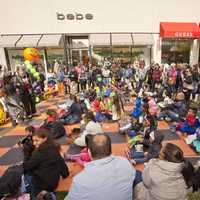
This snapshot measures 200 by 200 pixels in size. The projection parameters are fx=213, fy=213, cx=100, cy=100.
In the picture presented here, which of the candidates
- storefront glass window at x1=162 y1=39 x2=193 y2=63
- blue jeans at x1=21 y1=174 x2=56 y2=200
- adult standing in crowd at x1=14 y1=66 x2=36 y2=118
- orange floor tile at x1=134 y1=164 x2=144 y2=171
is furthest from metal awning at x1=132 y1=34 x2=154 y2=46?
blue jeans at x1=21 y1=174 x2=56 y2=200

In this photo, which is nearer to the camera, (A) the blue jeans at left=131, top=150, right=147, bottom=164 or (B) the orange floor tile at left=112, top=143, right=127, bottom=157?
(A) the blue jeans at left=131, top=150, right=147, bottom=164

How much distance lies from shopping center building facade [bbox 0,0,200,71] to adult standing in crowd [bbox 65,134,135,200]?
15098 millimetres

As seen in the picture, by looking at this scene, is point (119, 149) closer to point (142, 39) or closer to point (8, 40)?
point (142, 39)

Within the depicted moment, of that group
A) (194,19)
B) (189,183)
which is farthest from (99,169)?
(194,19)

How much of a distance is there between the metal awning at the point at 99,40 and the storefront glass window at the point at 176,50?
4.87m

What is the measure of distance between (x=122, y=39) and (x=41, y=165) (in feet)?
49.1

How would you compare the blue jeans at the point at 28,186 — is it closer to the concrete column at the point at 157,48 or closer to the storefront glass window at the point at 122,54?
the storefront glass window at the point at 122,54

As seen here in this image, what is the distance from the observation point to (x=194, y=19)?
17.2 meters

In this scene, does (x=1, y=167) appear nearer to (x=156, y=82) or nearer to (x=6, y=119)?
(x=6, y=119)

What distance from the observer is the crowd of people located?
2076mm

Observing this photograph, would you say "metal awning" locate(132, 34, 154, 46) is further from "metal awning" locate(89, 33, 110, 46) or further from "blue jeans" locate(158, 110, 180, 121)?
"blue jeans" locate(158, 110, 180, 121)

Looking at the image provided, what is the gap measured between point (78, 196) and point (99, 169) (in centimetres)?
31

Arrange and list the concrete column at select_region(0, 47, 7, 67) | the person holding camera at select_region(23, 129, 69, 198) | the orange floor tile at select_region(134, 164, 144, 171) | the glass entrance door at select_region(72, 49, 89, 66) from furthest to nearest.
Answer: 1. the glass entrance door at select_region(72, 49, 89, 66)
2. the concrete column at select_region(0, 47, 7, 67)
3. the orange floor tile at select_region(134, 164, 144, 171)
4. the person holding camera at select_region(23, 129, 69, 198)

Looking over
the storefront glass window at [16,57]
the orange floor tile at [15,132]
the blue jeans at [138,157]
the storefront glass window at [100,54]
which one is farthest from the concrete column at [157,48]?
the blue jeans at [138,157]
